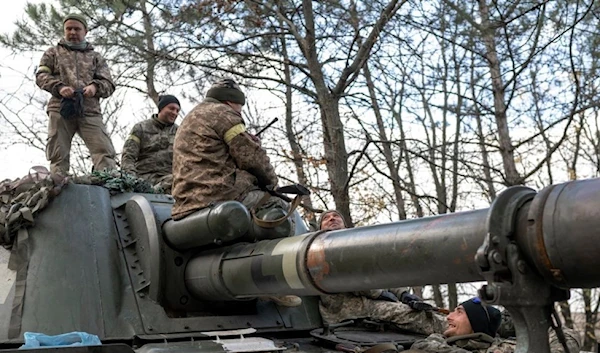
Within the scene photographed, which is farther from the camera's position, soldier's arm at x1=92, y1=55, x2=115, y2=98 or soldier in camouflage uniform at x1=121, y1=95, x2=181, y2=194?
soldier in camouflage uniform at x1=121, y1=95, x2=181, y2=194

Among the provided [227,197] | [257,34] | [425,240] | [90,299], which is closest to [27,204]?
[90,299]

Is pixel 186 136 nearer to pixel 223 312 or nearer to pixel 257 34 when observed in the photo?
pixel 223 312

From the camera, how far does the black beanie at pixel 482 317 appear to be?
16.6 ft

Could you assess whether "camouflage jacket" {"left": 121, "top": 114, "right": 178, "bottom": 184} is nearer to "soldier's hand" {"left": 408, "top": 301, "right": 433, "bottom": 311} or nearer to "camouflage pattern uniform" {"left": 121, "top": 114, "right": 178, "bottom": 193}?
"camouflage pattern uniform" {"left": 121, "top": 114, "right": 178, "bottom": 193}

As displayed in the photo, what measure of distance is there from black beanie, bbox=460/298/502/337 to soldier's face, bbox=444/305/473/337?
0.09 feet

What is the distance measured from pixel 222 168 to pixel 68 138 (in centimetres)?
310

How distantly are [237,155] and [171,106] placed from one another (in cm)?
341

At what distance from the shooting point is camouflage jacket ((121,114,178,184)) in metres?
8.21

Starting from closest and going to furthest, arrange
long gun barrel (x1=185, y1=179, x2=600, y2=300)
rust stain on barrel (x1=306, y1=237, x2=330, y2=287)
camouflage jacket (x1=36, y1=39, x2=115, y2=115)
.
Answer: long gun barrel (x1=185, y1=179, x2=600, y2=300) < rust stain on barrel (x1=306, y1=237, x2=330, y2=287) < camouflage jacket (x1=36, y1=39, x2=115, y2=115)

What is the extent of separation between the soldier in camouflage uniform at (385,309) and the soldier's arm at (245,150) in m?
1.24

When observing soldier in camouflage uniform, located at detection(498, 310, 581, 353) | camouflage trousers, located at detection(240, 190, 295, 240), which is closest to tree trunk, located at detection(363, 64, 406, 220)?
soldier in camouflage uniform, located at detection(498, 310, 581, 353)

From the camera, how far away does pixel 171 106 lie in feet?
27.5

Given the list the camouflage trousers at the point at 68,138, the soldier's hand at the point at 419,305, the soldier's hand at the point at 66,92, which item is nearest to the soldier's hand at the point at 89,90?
the soldier's hand at the point at 66,92

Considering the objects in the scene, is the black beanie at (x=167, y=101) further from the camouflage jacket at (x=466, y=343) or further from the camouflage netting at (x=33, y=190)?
the camouflage jacket at (x=466, y=343)
